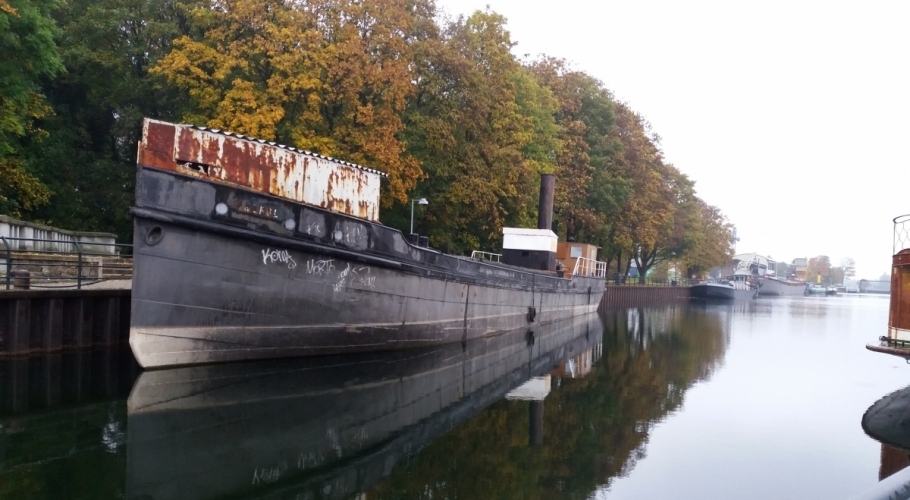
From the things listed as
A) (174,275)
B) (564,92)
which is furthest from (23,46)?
(564,92)

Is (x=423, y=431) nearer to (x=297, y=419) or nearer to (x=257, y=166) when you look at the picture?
(x=297, y=419)

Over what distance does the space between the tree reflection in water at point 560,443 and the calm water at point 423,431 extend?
0.12ft

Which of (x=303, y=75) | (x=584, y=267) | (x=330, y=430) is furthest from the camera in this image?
(x=584, y=267)

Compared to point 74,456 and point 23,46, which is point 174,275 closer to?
point 74,456

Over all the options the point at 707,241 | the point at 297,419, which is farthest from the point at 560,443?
the point at 707,241

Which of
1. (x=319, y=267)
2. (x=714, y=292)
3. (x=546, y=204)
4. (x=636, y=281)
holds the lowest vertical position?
(x=714, y=292)

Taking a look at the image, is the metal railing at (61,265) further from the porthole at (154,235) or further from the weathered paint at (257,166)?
the weathered paint at (257,166)

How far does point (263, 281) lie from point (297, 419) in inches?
133

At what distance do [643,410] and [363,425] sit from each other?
484 centimetres

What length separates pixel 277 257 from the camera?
1216 cm

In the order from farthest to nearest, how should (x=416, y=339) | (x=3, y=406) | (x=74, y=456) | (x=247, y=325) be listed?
(x=416, y=339) → (x=247, y=325) → (x=3, y=406) → (x=74, y=456)

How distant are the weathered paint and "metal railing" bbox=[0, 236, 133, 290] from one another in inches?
119

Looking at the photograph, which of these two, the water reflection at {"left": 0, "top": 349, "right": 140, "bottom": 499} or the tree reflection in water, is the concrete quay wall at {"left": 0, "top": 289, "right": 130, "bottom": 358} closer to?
the water reflection at {"left": 0, "top": 349, "right": 140, "bottom": 499}

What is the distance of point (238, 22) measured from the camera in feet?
68.4
